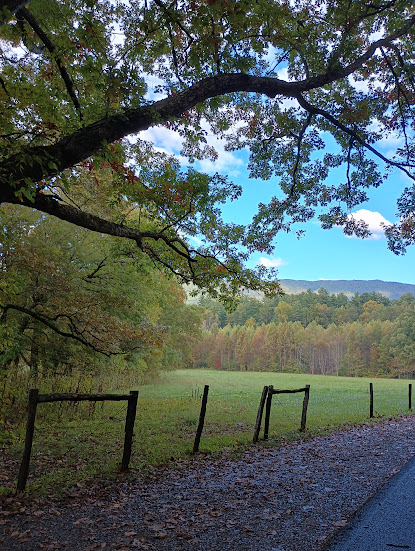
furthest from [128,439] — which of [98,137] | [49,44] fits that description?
[49,44]

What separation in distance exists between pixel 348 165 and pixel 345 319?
114m

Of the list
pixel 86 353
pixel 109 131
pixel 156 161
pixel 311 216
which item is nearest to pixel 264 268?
pixel 311 216

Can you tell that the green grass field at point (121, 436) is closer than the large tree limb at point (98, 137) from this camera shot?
No

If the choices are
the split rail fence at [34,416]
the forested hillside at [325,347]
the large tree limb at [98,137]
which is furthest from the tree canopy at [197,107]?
the forested hillside at [325,347]

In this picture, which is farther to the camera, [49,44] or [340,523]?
[49,44]

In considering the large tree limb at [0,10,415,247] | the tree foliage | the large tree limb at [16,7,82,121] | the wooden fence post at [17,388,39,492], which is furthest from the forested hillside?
the wooden fence post at [17,388,39,492]

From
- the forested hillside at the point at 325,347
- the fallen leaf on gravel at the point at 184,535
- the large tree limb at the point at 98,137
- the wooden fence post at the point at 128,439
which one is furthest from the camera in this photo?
the forested hillside at the point at 325,347

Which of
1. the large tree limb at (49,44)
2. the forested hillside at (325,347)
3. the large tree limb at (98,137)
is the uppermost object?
the large tree limb at (49,44)

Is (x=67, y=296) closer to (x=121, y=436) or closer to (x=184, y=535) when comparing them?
(x=121, y=436)

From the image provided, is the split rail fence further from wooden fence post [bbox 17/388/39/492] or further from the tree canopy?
the tree canopy

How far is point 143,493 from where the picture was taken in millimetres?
5215

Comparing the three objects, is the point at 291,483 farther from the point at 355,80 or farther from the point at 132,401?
the point at 355,80

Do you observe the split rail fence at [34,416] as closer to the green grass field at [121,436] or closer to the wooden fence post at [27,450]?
the wooden fence post at [27,450]

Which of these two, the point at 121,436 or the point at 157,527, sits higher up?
the point at 157,527
